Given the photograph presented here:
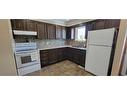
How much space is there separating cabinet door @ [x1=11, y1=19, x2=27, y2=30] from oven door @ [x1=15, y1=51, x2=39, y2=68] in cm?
89

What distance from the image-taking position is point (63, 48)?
3564 millimetres

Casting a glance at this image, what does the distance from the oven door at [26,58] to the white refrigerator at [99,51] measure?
1990 millimetres

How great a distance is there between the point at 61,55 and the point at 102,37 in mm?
2159

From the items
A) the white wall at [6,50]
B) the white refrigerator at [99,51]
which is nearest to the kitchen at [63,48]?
the white refrigerator at [99,51]

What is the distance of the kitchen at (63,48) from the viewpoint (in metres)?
1.89

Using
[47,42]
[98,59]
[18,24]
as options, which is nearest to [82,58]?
[98,59]

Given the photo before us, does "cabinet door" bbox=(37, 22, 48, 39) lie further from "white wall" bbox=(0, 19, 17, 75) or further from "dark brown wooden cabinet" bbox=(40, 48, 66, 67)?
"white wall" bbox=(0, 19, 17, 75)

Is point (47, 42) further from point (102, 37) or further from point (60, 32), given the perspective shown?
point (102, 37)

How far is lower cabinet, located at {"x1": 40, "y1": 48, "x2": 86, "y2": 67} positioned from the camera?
2.83m

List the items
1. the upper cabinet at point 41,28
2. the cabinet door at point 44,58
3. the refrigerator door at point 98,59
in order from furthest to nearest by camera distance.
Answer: the cabinet door at point 44,58
the upper cabinet at point 41,28
the refrigerator door at point 98,59

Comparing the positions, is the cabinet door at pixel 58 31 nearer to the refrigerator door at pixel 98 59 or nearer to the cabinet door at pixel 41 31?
the cabinet door at pixel 41 31

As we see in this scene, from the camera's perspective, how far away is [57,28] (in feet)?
11.4

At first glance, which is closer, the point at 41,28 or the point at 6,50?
the point at 6,50
